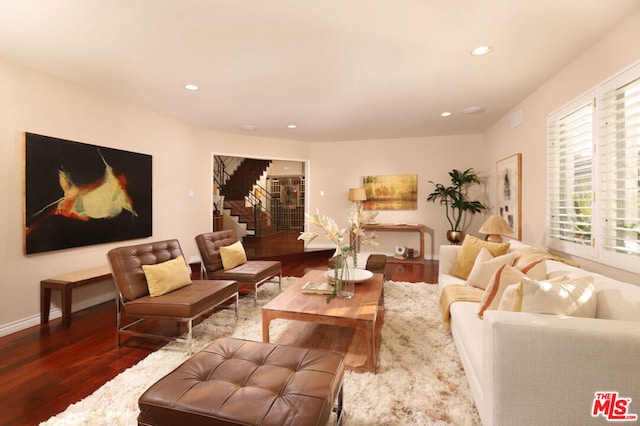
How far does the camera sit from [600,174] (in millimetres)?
2473

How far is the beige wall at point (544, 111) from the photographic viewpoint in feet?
7.39

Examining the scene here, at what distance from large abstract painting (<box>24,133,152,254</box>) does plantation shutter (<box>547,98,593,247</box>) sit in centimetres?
528

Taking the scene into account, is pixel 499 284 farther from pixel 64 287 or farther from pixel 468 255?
pixel 64 287

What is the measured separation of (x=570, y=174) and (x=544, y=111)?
3.06ft

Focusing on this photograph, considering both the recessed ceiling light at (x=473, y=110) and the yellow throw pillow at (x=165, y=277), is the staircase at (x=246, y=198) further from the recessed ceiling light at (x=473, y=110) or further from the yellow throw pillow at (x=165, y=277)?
the recessed ceiling light at (x=473, y=110)

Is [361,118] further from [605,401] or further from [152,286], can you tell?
[605,401]

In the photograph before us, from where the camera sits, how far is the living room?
9.30 ft

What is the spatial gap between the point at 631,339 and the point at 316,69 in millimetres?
3042

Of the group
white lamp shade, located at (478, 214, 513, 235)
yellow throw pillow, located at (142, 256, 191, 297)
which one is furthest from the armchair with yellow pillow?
white lamp shade, located at (478, 214, 513, 235)

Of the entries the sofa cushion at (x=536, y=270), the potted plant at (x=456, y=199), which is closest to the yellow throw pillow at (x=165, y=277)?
the sofa cushion at (x=536, y=270)

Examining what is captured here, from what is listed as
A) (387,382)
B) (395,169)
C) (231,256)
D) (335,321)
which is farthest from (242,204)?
(387,382)

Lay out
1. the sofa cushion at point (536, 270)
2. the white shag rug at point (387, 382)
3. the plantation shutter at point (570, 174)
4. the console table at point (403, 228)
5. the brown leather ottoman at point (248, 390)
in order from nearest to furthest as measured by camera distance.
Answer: the brown leather ottoman at point (248, 390)
the white shag rug at point (387, 382)
the sofa cushion at point (536, 270)
the plantation shutter at point (570, 174)
the console table at point (403, 228)

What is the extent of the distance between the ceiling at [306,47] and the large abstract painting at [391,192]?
2.31 metres

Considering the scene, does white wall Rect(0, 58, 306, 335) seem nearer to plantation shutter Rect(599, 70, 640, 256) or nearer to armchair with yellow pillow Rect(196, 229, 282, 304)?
armchair with yellow pillow Rect(196, 229, 282, 304)
